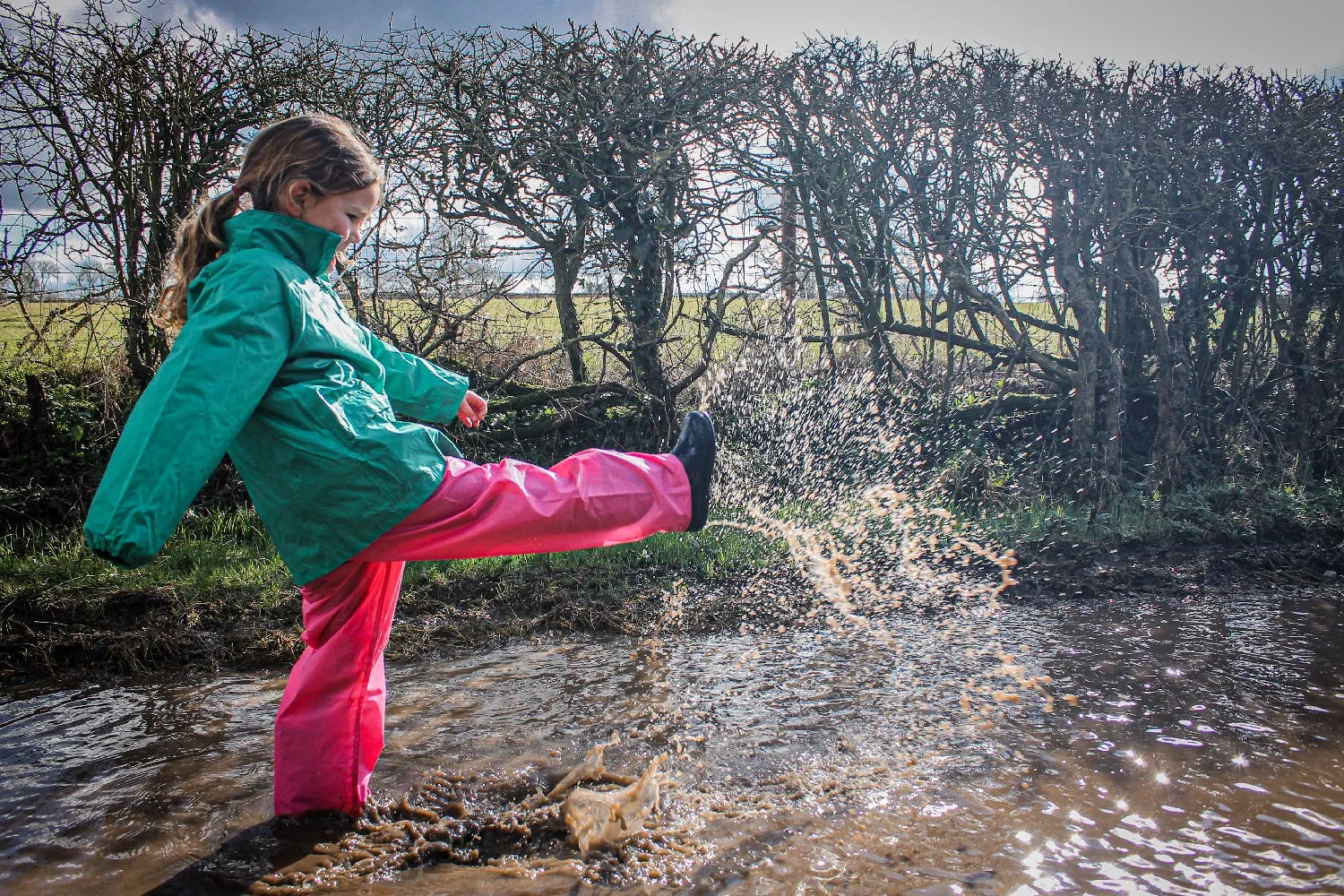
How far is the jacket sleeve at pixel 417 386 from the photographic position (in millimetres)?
2777

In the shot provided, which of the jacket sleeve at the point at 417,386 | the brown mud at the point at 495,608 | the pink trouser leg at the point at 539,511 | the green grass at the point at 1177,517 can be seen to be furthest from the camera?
the green grass at the point at 1177,517

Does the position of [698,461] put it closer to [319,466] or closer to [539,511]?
[539,511]

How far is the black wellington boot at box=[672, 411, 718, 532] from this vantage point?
2.22 metres

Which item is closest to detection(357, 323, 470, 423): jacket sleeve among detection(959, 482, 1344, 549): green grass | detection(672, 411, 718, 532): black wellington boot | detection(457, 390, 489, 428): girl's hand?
detection(457, 390, 489, 428): girl's hand

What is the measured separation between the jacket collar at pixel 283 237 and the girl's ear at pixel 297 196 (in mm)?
50

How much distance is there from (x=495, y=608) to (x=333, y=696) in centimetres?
222

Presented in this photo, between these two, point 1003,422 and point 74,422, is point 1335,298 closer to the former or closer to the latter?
point 1003,422

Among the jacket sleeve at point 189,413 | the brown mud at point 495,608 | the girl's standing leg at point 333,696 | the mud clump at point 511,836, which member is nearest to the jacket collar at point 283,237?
the jacket sleeve at point 189,413

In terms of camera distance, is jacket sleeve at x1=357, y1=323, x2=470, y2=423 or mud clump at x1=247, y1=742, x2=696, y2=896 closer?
mud clump at x1=247, y1=742, x2=696, y2=896

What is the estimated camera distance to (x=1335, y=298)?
6.77 meters

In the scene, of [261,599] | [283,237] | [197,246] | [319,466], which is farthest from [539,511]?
[261,599]

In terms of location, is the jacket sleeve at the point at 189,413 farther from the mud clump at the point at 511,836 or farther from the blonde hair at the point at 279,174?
the mud clump at the point at 511,836

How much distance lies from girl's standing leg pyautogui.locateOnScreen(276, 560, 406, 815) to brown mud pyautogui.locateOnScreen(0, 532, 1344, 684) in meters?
1.61

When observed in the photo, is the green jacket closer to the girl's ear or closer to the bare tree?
the girl's ear
